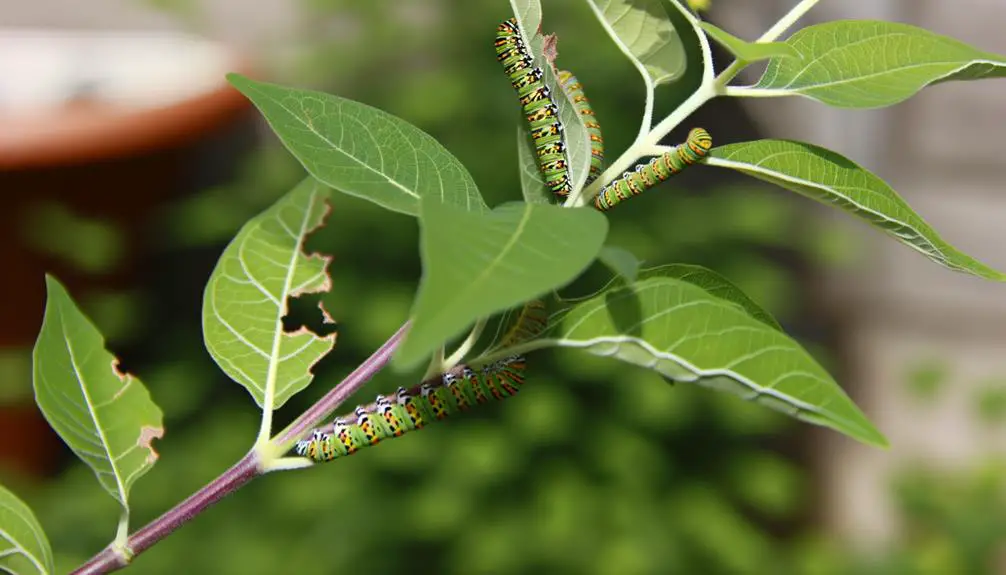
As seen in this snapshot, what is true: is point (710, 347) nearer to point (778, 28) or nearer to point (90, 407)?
point (778, 28)

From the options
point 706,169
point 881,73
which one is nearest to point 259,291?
point 881,73

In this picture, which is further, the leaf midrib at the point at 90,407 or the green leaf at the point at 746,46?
the leaf midrib at the point at 90,407

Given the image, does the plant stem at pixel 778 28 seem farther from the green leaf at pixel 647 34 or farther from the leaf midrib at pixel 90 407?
the leaf midrib at pixel 90 407

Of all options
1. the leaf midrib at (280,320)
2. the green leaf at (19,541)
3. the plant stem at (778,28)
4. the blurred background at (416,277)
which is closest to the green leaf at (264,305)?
the leaf midrib at (280,320)

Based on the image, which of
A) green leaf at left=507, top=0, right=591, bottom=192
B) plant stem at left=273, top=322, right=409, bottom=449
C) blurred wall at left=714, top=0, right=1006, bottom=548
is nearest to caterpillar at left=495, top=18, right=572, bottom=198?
green leaf at left=507, top=0, right=591, bottom=192

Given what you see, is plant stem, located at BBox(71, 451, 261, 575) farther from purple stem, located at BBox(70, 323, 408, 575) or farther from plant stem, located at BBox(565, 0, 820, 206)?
plant stem, located at BBox(565, 0, 820, 206)
